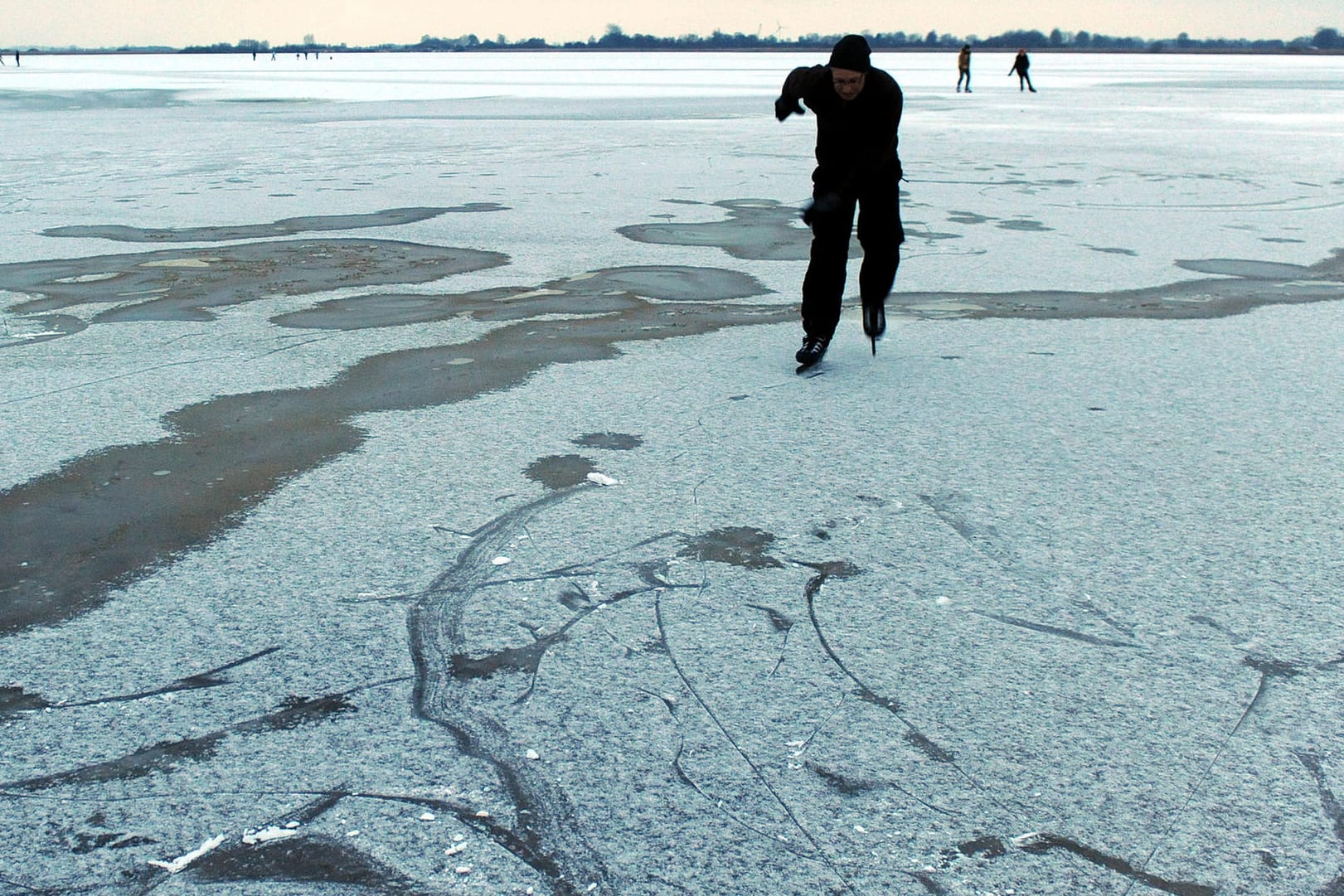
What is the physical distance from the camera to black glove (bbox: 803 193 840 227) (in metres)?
5.71

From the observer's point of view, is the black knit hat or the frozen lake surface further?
the black knit hat

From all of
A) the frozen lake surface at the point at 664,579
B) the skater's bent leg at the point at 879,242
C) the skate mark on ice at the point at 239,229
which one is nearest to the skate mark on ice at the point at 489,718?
the frozen lake surface at the point at 664,579

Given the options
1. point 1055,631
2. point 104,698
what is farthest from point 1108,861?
point 104,698

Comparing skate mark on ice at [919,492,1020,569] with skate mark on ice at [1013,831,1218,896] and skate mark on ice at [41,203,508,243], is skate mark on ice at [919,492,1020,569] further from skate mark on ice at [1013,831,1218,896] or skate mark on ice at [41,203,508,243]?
skate mark on ice at [41,203,508,243]

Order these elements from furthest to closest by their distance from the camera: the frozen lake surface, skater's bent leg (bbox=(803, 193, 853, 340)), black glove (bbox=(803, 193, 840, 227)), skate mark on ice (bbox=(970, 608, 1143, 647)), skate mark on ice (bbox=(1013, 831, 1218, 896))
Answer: skater's bent leg (bbox=(803, 193, 853, 340)) < black glove (bbox=(803, 193, 840, 227)) < skate mark on ice (bbox=(970, 608, 1143, 647)) < the frozen lake surface < skate mark on ice (bbox=(1013, 831, 1218, 896))

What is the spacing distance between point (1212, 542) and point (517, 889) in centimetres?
232

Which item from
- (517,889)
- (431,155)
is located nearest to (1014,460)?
(517,889)

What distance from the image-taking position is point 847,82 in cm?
534

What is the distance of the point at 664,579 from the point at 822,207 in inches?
113

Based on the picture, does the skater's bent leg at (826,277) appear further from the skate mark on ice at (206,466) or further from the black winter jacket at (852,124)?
the skate mark on ice at (206,466)

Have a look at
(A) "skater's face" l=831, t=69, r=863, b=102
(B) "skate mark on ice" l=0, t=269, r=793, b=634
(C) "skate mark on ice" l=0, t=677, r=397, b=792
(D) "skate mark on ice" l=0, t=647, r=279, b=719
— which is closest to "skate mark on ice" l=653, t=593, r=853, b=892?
(C) "skate mark on ice" l=0, t=677, r=397, b=792

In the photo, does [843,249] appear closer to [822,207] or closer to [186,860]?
[822,207]

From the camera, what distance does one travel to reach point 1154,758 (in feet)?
8.16

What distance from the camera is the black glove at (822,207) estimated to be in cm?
571
